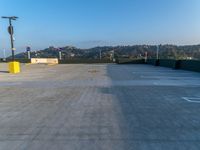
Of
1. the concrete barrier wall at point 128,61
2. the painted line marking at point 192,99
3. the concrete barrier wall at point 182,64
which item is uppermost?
the painted line marking at point 192,99

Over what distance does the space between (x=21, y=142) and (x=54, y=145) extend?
0.75 meters

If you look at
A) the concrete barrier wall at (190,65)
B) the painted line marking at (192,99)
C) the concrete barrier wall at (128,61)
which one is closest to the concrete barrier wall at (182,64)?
the concrete barrier wall at (190,65)

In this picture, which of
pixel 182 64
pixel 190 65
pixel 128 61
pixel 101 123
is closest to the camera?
pixel 101 123

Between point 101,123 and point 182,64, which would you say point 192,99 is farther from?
point 182,64

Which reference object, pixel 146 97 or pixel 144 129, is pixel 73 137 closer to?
pixel 144 129

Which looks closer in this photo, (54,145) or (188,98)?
(54,145)

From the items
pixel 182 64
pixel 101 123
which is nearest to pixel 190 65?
pixel 182 64

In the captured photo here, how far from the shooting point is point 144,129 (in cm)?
683

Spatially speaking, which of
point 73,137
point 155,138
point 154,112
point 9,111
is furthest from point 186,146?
point 9,111

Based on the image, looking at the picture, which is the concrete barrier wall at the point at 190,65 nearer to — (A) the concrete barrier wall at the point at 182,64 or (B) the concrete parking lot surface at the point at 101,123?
(A) the concrete barrier wall at the point at 182,64

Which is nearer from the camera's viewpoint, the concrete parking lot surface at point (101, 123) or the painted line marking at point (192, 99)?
the concrete parking lot surface at point (101, 123)

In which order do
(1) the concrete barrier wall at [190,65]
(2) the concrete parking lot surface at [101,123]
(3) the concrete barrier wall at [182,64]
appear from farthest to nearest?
(3) the concrete barrier wall at [182,64], (1) the concrete barrier wall at [190,65], (2) the concrete parking lot surface at [101,123]

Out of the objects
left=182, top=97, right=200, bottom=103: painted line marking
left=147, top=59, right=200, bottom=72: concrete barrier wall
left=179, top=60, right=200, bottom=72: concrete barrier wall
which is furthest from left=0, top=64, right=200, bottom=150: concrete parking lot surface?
left=147, top=59, right=200, bottom=72: concrete barrier wall

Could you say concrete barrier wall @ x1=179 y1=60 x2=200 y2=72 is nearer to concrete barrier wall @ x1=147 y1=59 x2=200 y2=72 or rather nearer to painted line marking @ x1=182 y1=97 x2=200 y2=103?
concrete barrier wall @ x1=147 y1=59 x2=200 y2=72
